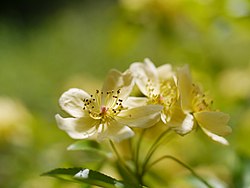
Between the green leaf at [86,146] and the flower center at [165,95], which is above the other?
the flower center at [165,95]

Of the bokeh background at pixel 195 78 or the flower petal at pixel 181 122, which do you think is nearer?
the flower petal at pixel 181 122

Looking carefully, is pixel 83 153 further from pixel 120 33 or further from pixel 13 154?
pixel 120 33

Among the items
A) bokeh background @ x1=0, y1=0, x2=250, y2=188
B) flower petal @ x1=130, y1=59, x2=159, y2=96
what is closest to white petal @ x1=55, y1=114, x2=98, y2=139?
flower petal @ x1=130, y1=59, x2=159, y2=96

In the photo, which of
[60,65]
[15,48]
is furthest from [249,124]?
[15,48]

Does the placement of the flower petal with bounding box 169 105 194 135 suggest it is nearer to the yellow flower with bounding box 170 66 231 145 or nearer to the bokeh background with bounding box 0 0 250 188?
the yellow flower with bounding box 170 66 231 145

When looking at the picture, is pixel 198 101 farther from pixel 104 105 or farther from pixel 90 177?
pixel 90 177

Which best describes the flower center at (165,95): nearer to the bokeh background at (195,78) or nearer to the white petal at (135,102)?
the white petal at (135,102)

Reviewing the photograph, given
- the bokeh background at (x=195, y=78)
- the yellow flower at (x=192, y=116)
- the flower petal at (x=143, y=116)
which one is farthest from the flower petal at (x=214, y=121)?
the bokeh background at (x=195, y=78)

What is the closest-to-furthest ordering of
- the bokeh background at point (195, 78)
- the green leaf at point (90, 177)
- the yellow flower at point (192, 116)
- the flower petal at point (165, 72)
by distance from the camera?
the green leaf at point (90, 177), the yellow flower at point (192, 116), the flower petal at point (165, 72), the bokeh background at point (195, 78)
